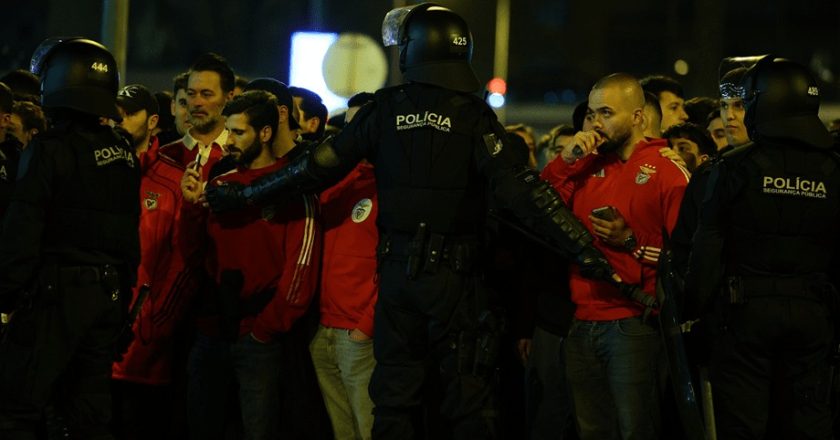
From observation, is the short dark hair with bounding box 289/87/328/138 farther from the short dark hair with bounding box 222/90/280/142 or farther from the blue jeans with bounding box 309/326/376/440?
the blue jeans with bounding box 309/326/376/440

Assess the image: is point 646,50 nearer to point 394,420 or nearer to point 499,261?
point 499,261

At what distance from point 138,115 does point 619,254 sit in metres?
3.33

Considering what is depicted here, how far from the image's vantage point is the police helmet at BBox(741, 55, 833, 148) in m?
6.10

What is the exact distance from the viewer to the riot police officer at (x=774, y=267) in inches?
237

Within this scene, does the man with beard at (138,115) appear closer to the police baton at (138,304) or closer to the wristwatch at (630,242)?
the police baton at (138,304)

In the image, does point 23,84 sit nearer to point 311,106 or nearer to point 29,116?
point 29,116

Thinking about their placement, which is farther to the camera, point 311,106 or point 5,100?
point 311,106

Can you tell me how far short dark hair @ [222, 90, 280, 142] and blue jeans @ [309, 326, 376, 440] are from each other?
3.78 ft

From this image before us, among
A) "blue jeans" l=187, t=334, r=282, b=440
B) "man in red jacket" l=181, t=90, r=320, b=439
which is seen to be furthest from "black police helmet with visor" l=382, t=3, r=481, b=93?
"blue jeans" l=187, t=334, r=282, b=440

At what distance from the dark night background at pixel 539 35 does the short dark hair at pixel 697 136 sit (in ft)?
45.1

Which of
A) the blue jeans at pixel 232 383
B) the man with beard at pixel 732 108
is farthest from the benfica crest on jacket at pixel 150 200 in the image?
the man with beard at pixel 732 108

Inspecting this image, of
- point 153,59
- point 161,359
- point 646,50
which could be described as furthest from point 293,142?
point 646,50

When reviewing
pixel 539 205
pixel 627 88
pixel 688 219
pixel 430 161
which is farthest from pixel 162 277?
pixel 688 219

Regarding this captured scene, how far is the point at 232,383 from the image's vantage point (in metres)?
7.00
